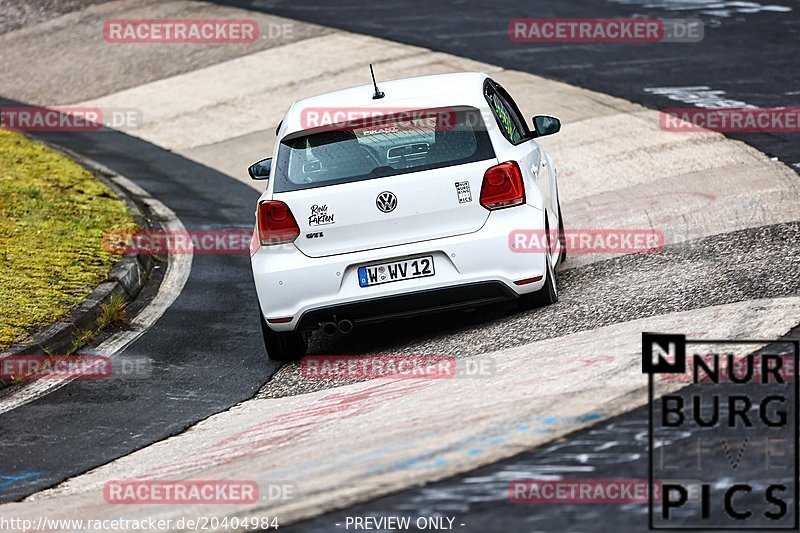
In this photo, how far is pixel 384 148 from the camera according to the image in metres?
7.92

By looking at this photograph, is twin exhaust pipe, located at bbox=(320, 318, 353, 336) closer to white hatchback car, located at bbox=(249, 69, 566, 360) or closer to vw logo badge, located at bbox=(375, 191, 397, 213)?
white hatchback car, located at bbox=(249, 69, 566, 360)

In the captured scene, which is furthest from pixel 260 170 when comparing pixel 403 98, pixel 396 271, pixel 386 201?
pixel 396 271

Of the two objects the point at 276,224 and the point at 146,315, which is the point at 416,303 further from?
the point at 146,315

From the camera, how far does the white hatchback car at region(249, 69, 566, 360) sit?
303 inches

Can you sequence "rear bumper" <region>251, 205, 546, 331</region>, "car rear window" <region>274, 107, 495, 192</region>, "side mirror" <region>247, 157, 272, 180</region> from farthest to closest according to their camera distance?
1. "side mirror" <region>247, 157, 272, 180</region>
2. "car rear window" <region>274, 107, 495, 192</region>
3. "rear bumper" <region>251, 205, 546, 331</region>

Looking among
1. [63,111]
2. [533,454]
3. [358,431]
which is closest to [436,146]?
[358,431]

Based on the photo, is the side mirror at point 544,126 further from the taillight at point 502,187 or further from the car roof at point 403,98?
the taillight at point 502,187

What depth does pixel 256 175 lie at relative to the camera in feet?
29.7

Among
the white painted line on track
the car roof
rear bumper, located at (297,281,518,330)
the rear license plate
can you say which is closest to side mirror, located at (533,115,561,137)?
the car roof

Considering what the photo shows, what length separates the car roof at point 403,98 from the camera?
26.5 feet

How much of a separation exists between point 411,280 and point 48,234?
5.28 metres

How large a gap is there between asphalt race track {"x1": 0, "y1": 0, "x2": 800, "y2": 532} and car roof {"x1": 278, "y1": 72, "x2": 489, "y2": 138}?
1552 millimetres

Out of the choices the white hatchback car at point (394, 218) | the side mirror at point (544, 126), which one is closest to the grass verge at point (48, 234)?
the white hatchback car at point (394, 218)

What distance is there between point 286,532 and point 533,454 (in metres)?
1.19
